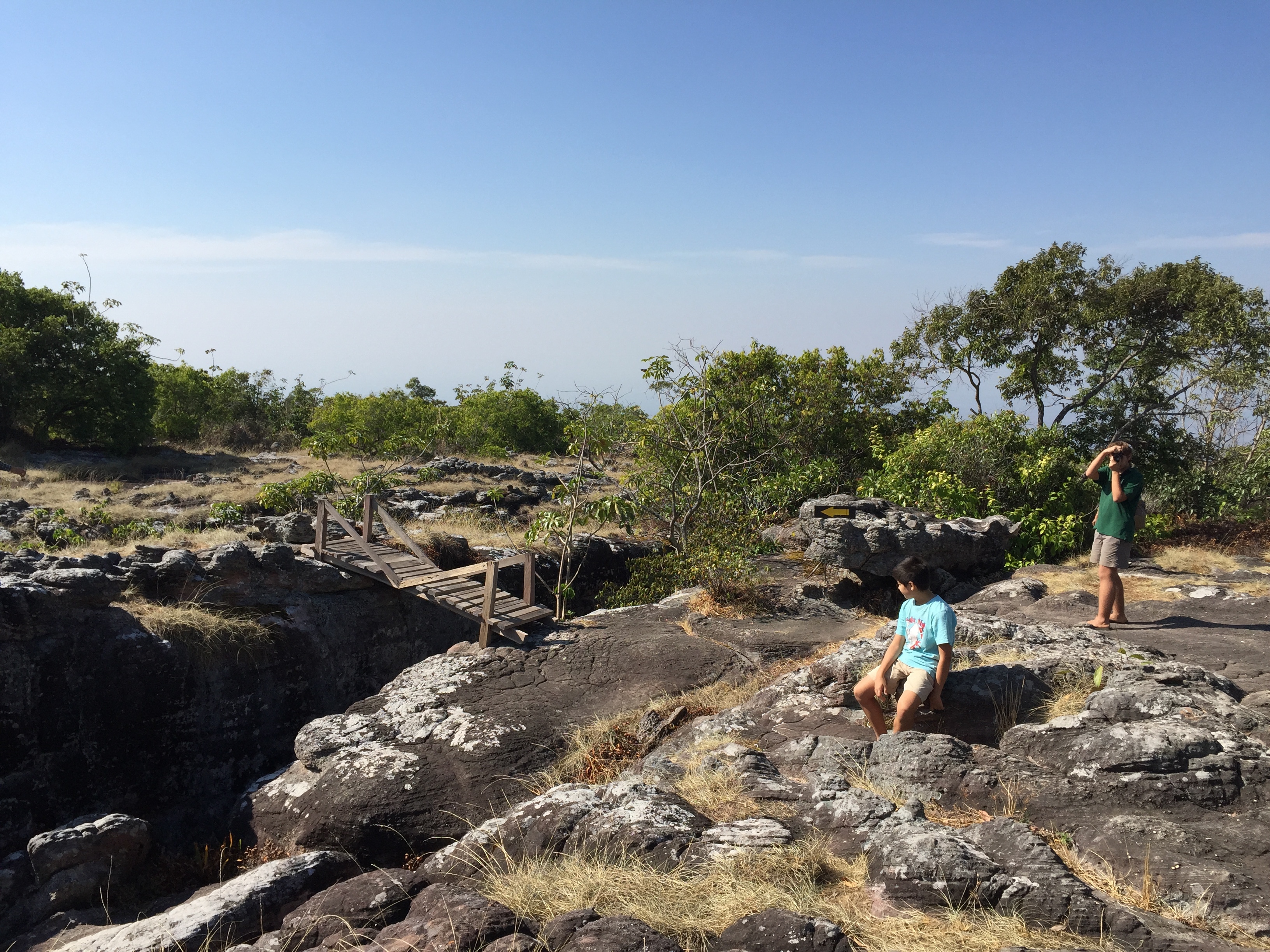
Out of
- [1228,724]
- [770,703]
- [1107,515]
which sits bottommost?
[770,703]

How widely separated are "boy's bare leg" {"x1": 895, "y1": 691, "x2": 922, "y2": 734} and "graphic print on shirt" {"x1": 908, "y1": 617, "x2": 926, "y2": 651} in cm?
33

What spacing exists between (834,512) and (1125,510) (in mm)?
5186

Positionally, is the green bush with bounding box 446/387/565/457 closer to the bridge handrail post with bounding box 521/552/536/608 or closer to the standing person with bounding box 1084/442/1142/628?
the bridge handrail post with bounding box 521/552/536/608

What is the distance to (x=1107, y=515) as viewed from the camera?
7906 mm

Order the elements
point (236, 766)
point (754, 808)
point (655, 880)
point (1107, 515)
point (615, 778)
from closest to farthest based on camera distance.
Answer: point (655, 880) → point (754, 808) → point (615, 778) → point (1107, 515) → point (236, 766)

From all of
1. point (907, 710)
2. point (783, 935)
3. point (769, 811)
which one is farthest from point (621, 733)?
point (783, 935)

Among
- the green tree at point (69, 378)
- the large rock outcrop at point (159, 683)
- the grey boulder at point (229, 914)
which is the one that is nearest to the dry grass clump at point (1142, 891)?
the grey boulder at point (229, 914)

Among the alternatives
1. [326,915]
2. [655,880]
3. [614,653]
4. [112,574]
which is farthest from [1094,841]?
[112,574]

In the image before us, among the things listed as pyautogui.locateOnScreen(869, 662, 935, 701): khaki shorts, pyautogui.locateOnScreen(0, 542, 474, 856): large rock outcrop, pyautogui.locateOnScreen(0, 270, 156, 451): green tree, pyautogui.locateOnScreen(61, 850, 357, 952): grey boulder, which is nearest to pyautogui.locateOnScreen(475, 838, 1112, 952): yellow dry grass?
pyautogui.locateOnScreen(869, 662, 935, 701): khaki shorts

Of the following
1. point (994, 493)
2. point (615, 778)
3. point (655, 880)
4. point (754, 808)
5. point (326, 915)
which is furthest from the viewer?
point (994, 493)

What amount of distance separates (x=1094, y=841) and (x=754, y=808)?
201cm

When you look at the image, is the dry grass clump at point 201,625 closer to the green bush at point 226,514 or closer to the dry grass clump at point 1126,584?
the green bush at point 226,514

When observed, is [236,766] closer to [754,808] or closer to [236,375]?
[754,808]

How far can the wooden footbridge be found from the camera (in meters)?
10.8
